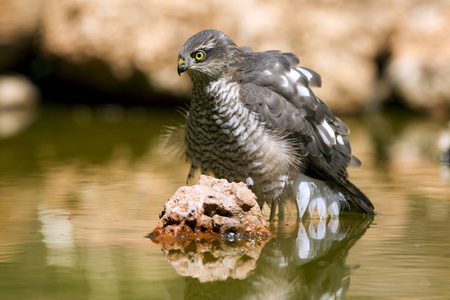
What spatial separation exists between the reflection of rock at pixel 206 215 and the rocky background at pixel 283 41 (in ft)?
19.8

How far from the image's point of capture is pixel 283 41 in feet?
32.7

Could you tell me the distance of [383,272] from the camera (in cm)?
319

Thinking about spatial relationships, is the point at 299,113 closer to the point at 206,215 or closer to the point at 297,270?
the point at 206,215

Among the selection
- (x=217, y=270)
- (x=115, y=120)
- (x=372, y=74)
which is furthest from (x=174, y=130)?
(x=372, y=74)

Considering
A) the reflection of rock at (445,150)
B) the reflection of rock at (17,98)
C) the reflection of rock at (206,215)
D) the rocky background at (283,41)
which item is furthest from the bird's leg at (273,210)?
the reflection of rock at (17,98)

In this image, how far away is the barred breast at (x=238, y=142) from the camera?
4305 millimetres

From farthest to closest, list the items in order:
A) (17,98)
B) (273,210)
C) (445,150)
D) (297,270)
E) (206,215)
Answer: (17,98) < (445,150) < (273,210) < (206,215) < (297,270)

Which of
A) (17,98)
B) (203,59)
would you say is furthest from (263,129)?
(17,98)

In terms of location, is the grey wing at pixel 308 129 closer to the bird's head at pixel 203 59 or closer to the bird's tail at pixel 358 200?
the bird's tail at pixel 358 200

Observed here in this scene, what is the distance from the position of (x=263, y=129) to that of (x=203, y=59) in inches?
22.3

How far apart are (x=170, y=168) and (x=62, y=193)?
4.11ft

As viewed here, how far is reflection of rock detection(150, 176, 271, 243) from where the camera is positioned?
3.83m

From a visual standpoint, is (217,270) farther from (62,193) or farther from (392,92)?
(392,92)

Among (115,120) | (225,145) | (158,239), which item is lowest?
(115,120)
